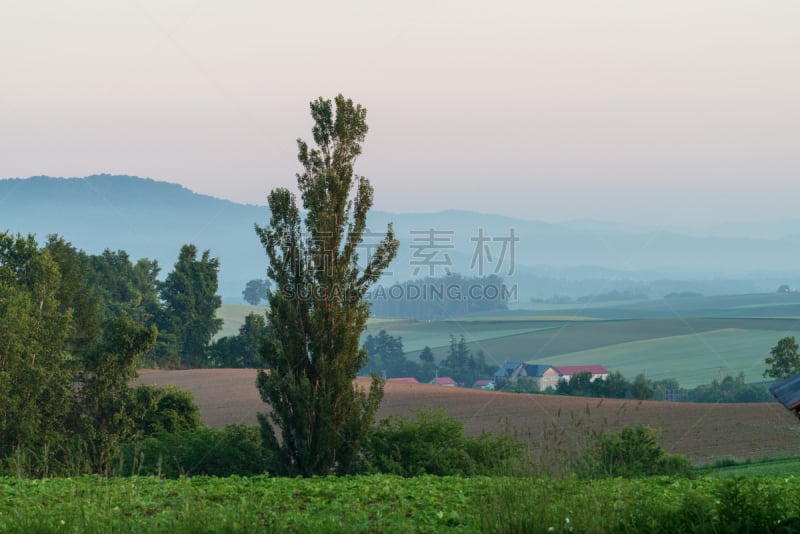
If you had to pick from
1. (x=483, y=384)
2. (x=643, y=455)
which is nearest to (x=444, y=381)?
(x=483, y=384)

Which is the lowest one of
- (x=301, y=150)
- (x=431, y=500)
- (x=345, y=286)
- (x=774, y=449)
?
(x=774, y=449)

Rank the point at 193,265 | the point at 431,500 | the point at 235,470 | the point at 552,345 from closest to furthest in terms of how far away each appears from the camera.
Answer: the point at 431,500 < the point at 235,470 < the point at 193,265 < the point at 552,345

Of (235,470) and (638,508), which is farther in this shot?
(235,470)

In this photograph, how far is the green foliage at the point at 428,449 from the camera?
18578 millimetres

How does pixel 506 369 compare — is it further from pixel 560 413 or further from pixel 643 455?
pixel 643 455

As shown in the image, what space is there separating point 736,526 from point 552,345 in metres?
116

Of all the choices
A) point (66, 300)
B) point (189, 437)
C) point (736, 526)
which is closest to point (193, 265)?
point (66, 300)

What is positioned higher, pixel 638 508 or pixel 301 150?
pixel 301 150

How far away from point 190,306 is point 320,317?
49400 mm

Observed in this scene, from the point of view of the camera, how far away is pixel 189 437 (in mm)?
22078

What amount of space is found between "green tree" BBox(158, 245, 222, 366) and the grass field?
45.2m

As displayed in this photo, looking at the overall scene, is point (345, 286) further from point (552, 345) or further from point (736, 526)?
point (552, 345)

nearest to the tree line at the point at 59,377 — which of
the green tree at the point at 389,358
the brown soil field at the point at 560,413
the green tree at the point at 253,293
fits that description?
the brown soil field at the point at 560,413

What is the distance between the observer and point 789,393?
8.38m
